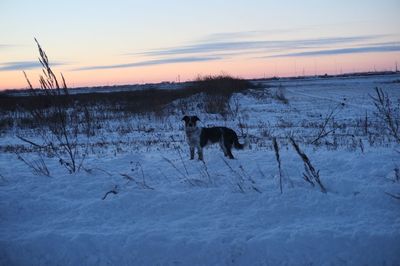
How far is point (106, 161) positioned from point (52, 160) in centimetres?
130

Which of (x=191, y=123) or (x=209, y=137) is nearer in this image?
(x=209, y=137)

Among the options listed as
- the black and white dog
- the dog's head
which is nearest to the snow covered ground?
the black and white dog

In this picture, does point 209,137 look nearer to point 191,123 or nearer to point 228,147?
point 191,123

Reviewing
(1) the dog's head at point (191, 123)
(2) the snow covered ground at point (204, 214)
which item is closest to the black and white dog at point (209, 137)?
(1) the dog's head at point (191, 123)

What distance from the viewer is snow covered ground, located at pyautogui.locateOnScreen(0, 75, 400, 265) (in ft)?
13.2

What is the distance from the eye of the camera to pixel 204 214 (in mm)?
4859

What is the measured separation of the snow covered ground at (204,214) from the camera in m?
4.01

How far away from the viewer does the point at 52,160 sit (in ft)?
Result: 25.6

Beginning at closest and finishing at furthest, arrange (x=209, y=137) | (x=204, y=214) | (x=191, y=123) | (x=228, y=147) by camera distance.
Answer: (x=204, y=214), (x=228, y=147), (x=209, y=137), (x=191, y=123)

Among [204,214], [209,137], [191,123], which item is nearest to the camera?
[204,214]

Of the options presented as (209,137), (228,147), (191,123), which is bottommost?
(228,147)

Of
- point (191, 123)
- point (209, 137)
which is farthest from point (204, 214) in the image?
point (191, 123)

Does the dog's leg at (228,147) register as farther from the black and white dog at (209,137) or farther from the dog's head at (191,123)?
the dog's head at (191,123)

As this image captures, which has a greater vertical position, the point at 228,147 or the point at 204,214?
the point at 228,147
